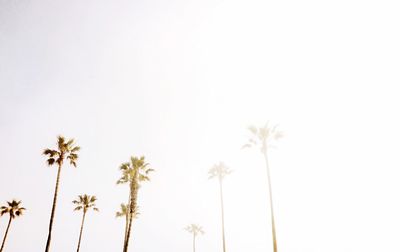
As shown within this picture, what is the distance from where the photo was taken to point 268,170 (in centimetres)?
3061

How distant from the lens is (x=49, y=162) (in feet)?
109

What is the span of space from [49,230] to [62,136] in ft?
33.2

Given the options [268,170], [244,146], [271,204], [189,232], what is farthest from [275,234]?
[189,232]

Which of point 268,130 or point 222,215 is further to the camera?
point 222,215

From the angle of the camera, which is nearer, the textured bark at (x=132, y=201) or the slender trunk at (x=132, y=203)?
the slender trunk at (x=132, y=203)

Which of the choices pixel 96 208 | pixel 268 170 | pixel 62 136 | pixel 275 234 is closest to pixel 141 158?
pixel 62 136

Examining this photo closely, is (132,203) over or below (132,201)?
below

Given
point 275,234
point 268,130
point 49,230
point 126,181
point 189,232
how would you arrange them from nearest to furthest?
point 275,234 < point 49,230 < point 268,130 < point 126,181 < point 189,232

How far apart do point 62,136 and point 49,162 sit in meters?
3.15

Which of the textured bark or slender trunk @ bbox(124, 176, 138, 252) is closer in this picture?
slender trunk @ bbox(124, 176, 138, 252)

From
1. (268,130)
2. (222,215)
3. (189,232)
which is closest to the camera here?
(268,130)

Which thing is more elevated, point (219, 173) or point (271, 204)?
point (219, 173)

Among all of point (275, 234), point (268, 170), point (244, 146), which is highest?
point (244, 146)

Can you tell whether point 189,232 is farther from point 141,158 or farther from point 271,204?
point 271,204
